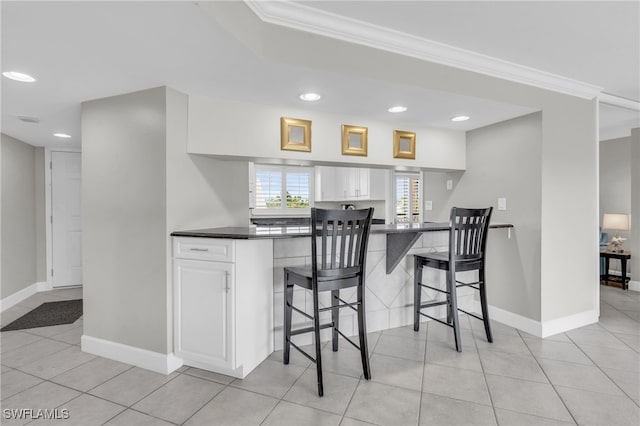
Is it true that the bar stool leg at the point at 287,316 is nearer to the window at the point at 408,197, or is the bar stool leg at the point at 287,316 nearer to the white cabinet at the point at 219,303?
the white cabinet at the point at 219,303

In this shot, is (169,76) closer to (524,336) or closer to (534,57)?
(534,57)

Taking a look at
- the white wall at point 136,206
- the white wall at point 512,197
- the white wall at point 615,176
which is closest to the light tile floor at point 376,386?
the white wall at point 136,206

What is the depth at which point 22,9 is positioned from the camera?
139 cm

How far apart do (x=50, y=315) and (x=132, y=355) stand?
5.94 feet

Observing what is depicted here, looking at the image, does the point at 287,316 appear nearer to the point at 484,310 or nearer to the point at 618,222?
the point at 484,310

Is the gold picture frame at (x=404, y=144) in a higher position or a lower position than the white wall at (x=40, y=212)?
higher

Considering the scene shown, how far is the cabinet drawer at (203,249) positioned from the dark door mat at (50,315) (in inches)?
77.6

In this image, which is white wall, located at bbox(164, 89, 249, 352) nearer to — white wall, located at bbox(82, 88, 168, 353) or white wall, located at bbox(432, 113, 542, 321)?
white wall, located at bbox(82, 88, 168, 353)

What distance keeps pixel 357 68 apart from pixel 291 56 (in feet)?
1.44

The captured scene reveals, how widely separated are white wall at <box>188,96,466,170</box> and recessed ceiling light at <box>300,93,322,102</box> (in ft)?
0.82

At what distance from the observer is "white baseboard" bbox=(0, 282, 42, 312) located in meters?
3.63

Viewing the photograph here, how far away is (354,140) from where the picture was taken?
2930 mm

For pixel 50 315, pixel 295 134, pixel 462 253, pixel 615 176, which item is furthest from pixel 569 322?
pixel 50 315

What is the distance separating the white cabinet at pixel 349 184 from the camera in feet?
12.3
